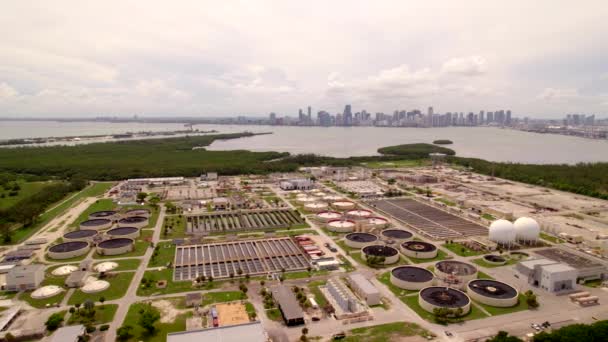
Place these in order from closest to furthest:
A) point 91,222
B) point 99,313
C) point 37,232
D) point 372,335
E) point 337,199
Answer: point 372,335 < point 99,313 < point 37,232 < point 91,222 < point 337,199

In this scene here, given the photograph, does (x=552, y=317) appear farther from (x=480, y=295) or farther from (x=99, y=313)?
(x=99, y=313)

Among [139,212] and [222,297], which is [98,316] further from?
[139,212]

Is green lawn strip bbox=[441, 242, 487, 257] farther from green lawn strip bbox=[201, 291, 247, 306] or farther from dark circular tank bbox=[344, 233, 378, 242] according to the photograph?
green lawn strip bbox=[201, 291, 247, 306]

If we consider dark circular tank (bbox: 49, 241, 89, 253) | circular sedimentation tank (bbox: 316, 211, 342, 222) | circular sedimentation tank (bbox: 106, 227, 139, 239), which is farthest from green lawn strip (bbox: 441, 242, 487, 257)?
dark circular tank (bbox: 49, 241, 89, 253)

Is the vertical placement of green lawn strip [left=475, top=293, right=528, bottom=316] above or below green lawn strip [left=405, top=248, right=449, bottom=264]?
below

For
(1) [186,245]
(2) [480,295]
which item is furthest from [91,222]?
(2) [480,295]

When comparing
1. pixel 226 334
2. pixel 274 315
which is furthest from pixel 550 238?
pixel 226 334

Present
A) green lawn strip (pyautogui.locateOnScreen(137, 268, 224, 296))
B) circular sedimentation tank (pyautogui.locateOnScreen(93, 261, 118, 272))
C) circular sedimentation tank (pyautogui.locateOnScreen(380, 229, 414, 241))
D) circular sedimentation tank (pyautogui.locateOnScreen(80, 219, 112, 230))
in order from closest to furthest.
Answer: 1. green lawn strip (pyautogui.locateOnScreen(137, 268, 224, 296))
2. circular sedimentation tank (pyautogui.locateOnScreen(93, 261, 118, 272))
3. circular sedimentation tank (pyautogui.locateOnScreen(380, 229, 414, 241))
4. circular sedimentation tank (pyautogui.locateOnScreen(80, 219, 112, 230))
